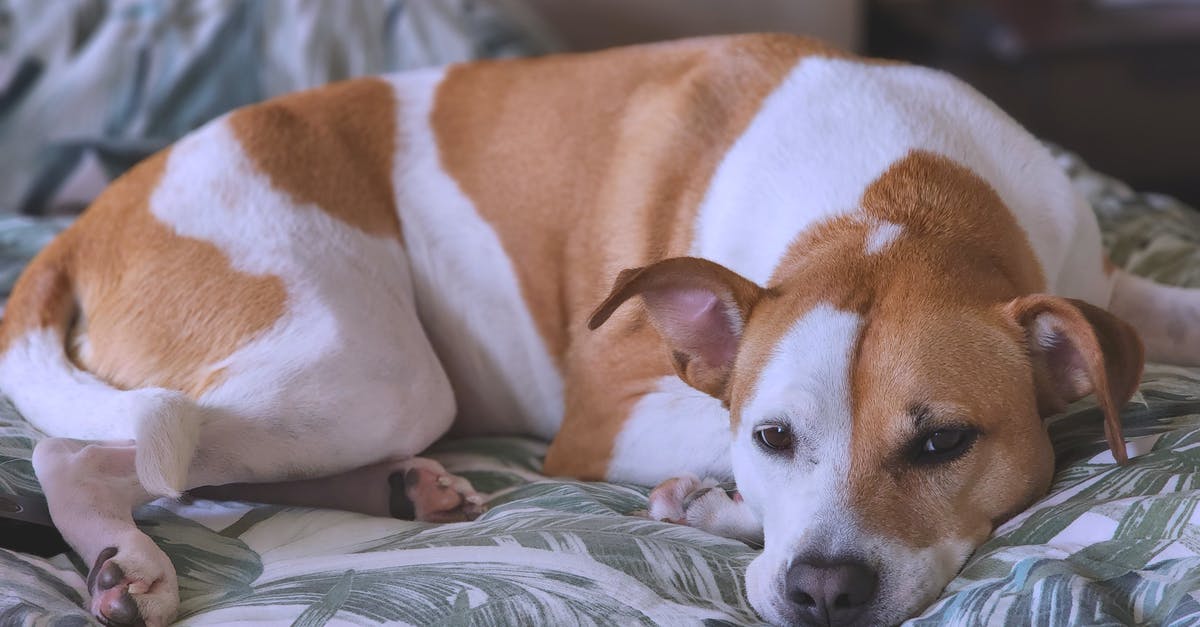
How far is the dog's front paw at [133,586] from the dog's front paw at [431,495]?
49 cm

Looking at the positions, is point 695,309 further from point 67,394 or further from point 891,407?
point 67,394

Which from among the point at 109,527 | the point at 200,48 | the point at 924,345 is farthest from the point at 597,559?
the point at 200,48

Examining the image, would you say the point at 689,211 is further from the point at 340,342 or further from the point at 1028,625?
the point at 1028,625

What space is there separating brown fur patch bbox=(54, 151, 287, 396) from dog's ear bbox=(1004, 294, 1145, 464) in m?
1.29

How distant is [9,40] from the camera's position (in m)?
3.72

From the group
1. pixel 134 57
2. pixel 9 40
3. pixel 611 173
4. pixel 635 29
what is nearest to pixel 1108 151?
pixel 635 29

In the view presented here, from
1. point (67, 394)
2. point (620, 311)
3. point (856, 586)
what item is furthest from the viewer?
point (620, 311)

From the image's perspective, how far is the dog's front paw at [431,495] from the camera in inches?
81.2

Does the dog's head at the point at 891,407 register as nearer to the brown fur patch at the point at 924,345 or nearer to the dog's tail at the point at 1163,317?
the brown fur patch at the point at 924,345

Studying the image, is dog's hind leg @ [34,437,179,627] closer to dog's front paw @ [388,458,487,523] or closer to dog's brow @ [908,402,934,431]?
dog's front paw @ [388,458,487,523]

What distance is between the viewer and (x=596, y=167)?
93.4 inches

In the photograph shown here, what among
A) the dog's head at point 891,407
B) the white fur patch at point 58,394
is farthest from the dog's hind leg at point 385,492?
the dog's head at point 891,407

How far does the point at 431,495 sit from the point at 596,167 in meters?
0.75

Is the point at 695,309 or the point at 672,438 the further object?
the point at 672,438
